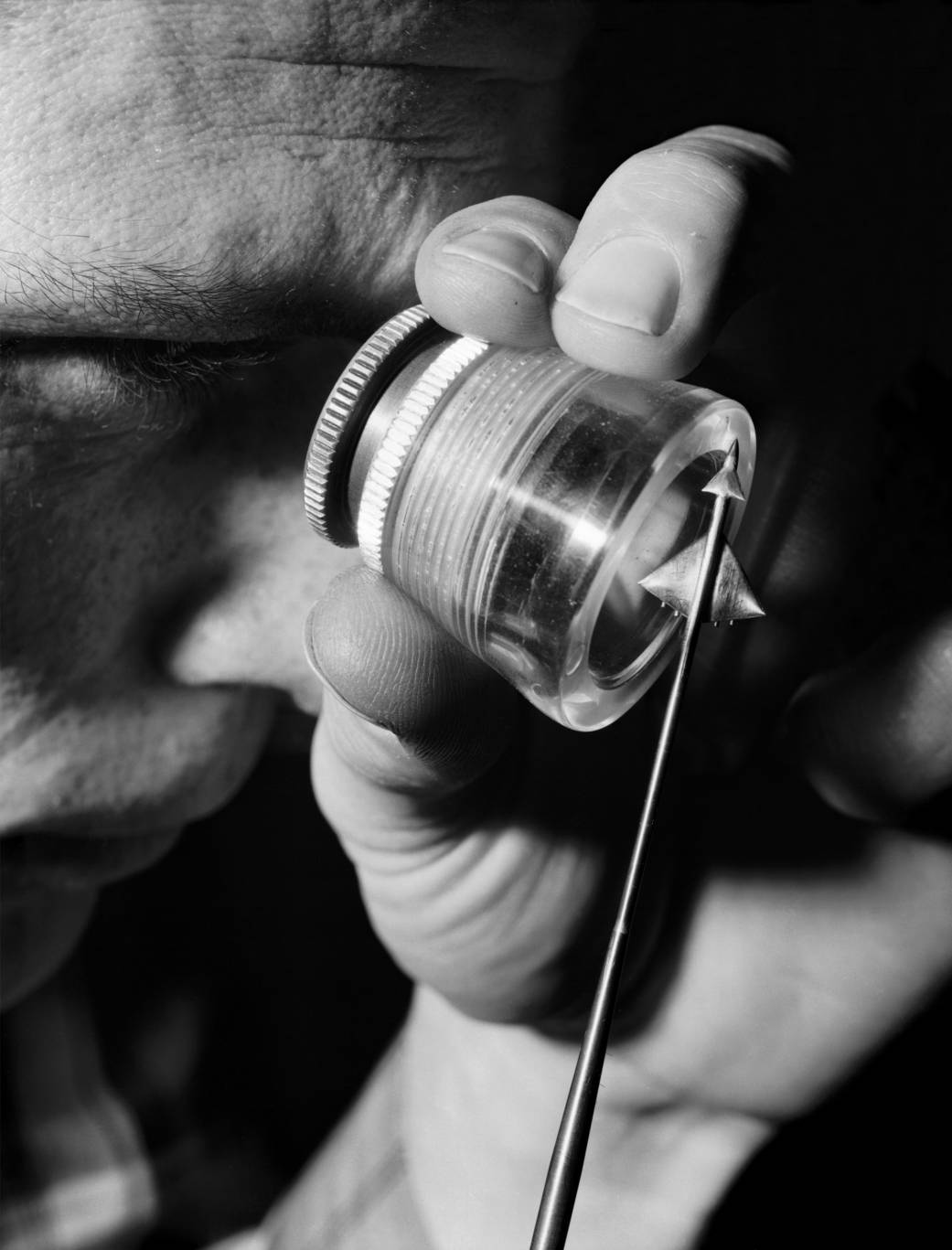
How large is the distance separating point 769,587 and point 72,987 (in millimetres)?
639

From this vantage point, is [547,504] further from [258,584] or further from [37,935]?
[37,935]

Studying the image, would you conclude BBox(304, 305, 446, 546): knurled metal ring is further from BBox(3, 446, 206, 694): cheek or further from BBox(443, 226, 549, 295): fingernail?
BBox(3, 446, 206, 694): cheek

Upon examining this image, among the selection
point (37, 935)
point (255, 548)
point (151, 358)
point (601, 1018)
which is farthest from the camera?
point (37, 935)

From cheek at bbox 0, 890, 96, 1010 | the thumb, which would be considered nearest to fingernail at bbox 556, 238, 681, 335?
the thumb

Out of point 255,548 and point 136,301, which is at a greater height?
point 136,301

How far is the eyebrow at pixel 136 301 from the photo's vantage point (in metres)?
0.34

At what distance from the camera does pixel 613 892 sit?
1.95ft

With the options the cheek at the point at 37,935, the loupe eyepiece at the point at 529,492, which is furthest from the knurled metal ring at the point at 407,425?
the cheek at the point at 37,935

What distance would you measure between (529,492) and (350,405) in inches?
2.7

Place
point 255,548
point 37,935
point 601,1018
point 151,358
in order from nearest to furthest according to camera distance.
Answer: point 601,1018 < point 151,358 < point 255,548 < point 37,935

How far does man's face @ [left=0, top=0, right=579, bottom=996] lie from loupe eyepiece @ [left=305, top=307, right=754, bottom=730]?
6cm

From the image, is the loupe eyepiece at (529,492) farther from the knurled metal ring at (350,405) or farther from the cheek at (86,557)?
the cheek at (86,557)

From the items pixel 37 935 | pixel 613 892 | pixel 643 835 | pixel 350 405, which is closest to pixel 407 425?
pixel 350 405

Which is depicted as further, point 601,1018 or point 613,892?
point 613,892
